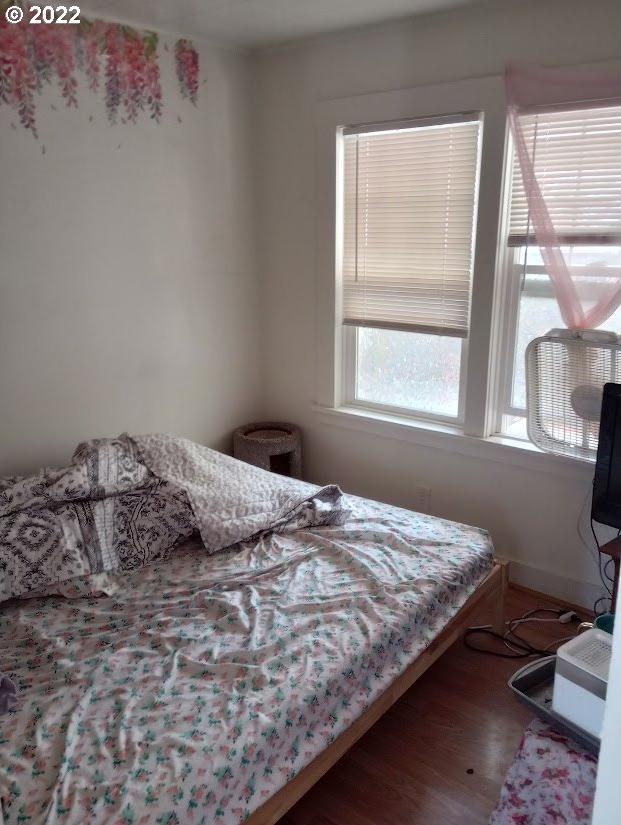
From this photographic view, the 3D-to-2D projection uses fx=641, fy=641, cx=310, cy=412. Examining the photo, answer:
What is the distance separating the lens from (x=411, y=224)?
2975mm

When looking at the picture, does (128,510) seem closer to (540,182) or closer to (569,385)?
(569,385)

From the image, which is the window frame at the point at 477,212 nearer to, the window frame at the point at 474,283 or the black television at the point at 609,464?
the window frame at the point at 474,283

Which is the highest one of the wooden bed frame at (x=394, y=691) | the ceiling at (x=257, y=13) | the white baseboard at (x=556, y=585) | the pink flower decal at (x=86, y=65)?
the ceiling at (x=257, y=13)

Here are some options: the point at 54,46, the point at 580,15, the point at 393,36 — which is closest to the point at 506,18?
the point at 580,15

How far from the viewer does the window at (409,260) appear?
281cm

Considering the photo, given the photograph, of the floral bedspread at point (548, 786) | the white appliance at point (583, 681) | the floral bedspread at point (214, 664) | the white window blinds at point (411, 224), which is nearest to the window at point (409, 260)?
the white window blinds at point (411, 224)

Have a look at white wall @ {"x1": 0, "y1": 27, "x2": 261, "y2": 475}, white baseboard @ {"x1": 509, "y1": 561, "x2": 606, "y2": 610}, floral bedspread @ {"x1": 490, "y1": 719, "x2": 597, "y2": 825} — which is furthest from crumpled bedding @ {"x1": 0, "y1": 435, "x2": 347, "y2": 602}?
floral bedspread @ {"x1": 490, "y1": 719, "x2": 597, "y2": 825}

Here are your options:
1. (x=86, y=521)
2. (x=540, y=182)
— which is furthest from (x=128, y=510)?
(x=540, y=182)

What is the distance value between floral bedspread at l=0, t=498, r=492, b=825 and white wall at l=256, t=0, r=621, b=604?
47 centimetres

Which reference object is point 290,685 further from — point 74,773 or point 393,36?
point 393,36

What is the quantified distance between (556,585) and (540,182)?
5.53 feet

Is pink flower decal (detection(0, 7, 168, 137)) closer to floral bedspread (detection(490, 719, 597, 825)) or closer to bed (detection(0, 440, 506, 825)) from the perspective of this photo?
bed (detection(0, 440, 506, 825))

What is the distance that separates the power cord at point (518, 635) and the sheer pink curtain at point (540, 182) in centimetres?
120

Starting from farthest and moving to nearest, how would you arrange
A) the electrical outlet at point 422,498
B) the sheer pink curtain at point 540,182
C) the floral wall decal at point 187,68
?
the electrical outlet at point 422,498
the floral wall decal at point 187,68
the sheer pink curtain at point 540,182
